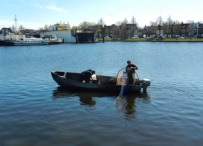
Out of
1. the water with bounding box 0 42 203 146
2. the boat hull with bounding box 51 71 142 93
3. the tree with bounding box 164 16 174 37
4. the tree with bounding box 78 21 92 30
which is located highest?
the tree with bounding box 78 21 92 30

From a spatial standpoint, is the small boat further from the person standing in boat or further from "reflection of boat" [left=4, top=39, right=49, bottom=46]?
"reflection of boat" [left=4, top=39, right=49, bottom=46]

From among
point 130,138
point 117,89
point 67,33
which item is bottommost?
point 130,138

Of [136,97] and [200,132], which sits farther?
[136,97]

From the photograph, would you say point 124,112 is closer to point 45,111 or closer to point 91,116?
point 91,116

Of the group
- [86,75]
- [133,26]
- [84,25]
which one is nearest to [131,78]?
[86,75]

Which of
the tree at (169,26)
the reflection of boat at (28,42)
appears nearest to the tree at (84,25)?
the tree at (169,26)

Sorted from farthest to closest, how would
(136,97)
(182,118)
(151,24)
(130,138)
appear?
(151,24)
(136,97)
(182,118)
(130,138)

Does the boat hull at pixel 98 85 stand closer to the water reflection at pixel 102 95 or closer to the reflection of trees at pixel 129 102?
the water reflection at pixel 102 95

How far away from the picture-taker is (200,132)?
955 centimetres

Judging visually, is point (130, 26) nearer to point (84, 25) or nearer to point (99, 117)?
point (84, 25)

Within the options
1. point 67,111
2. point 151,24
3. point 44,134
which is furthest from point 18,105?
point 151,24

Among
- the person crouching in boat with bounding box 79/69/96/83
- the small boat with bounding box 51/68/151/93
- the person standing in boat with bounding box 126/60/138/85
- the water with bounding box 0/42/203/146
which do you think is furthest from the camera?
the person crouching in boat with bounding box 79/69/96/83

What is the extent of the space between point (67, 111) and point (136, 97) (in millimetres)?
5351

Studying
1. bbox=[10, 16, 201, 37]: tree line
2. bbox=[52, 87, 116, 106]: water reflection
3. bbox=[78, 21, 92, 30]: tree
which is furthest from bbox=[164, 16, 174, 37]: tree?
bbox=[52, 87, 116, 106]: water reflection
